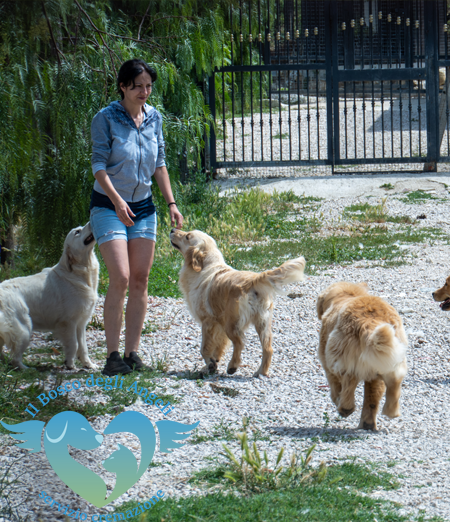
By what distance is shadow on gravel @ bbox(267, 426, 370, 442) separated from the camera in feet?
11.9

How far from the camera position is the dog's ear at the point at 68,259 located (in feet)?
16.1

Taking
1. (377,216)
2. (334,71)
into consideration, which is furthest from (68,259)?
(334,71)

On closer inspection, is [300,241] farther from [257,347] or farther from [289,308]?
[257,347]

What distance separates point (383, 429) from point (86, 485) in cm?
192

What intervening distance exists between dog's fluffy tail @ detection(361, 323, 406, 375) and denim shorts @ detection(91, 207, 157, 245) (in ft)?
6.04

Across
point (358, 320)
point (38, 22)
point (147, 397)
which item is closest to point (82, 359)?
point (147, 397)

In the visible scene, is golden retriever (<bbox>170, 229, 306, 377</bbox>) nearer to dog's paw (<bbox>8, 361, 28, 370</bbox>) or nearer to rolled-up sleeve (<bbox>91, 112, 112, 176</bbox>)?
rolled-up sleeve (<bbox>91, 112, 112, 176</bbox>)

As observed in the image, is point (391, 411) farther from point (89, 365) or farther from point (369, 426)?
point (89, 365)

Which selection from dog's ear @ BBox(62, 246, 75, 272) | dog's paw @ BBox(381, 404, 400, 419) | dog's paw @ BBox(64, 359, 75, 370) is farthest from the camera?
dog's ear @ BBox(62, 246, 75, 272)

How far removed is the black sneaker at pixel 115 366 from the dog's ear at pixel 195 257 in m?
1.07

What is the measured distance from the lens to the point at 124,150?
441cm

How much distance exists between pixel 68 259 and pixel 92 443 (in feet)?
6.50

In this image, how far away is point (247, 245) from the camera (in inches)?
354

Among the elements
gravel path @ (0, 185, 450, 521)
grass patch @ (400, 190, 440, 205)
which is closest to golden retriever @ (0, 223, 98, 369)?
gravel path @ (0, 185, 450, 521)
